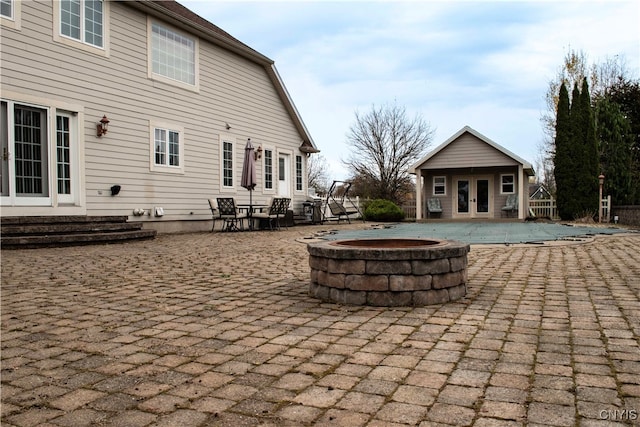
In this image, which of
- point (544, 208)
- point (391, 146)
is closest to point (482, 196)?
point (544, 208)

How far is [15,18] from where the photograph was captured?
368 inches

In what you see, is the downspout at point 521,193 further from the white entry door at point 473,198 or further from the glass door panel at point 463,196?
the glass door panel at point 463,196

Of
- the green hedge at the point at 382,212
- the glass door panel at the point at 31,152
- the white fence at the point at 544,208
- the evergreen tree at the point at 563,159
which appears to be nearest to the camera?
the glass door panel at the point at 31,152

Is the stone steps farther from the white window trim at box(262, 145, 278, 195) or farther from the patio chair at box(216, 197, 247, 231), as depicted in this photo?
the white window trim at box(262, 145, 278, 195)

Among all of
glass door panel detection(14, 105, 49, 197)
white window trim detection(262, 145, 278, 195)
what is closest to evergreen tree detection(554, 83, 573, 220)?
white window trim detection(262, 145, 278, 195)

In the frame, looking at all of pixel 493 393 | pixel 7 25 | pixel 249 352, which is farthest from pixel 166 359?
pixel 7 25

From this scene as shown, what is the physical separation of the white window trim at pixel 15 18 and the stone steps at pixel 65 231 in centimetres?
379

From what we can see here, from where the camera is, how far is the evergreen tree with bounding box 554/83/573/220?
19.9 m

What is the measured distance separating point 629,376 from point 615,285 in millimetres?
2924

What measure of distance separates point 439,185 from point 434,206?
1.28 meters

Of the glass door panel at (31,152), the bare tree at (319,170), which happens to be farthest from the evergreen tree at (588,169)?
the bare tree at (319,170)

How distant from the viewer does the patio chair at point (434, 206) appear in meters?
23.4

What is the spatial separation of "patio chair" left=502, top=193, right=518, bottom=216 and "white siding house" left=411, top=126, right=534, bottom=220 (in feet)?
0.15

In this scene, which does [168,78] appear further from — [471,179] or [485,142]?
[471,179]
